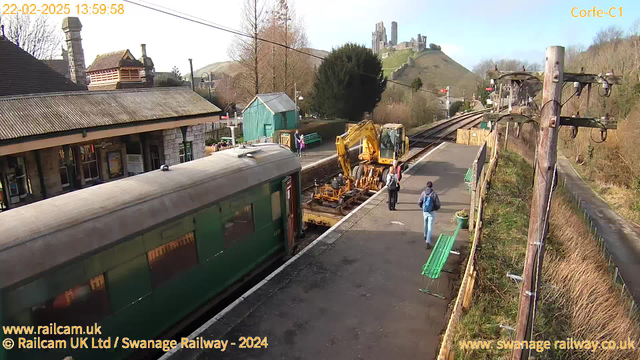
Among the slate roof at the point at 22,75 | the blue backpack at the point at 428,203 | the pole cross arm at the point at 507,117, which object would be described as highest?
the slate roof at the point at 22,75

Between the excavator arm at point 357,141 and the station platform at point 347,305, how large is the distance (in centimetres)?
516

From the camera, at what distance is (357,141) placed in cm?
1770

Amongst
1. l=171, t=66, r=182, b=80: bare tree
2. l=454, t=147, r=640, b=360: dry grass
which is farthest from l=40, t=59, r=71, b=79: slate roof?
l=454, t=147, r=640, b=360: dry grass

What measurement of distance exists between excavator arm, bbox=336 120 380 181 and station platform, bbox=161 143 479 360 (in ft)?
16.9

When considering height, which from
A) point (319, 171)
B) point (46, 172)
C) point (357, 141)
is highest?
point (357, 141)

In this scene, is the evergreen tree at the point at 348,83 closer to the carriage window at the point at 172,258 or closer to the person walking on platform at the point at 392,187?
the person walking on platform at the point at 392,187

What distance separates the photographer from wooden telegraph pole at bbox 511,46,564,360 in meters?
4.21

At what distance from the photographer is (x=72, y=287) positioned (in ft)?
17.5

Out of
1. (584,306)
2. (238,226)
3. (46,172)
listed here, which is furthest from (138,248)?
(584,306)

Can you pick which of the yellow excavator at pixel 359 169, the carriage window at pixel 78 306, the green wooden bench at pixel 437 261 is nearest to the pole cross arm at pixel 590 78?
the green wooden bench at pixel 437 261

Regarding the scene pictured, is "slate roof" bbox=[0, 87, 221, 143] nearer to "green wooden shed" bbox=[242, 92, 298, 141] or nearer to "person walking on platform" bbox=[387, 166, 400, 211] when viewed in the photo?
"person walking on platform" bbox=[387, 166, 400, 211]

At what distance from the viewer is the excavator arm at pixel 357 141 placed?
54.4 feet

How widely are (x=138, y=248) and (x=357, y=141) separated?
1256 cm

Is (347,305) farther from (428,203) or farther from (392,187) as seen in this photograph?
(392,187)
